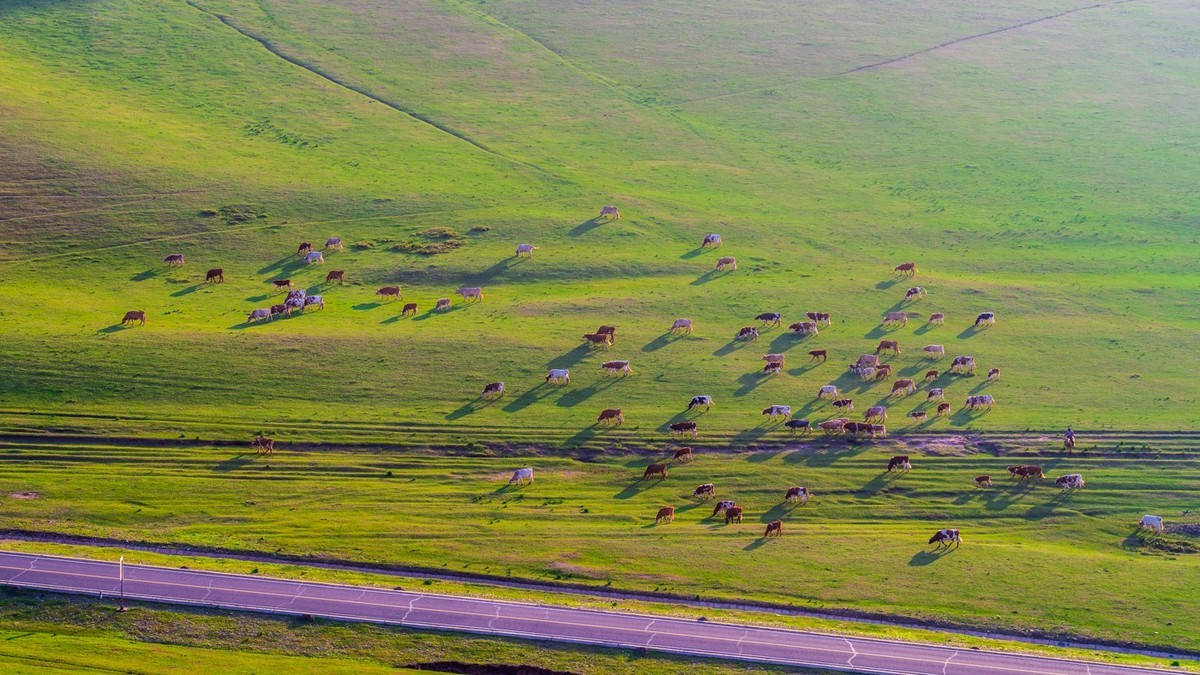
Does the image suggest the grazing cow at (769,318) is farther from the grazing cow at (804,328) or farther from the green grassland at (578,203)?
the green grassland at (578,203)

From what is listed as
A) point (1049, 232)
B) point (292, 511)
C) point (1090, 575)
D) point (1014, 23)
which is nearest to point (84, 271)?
point (292, 511)

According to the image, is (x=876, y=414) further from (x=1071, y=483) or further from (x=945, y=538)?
(x=945, y=538)

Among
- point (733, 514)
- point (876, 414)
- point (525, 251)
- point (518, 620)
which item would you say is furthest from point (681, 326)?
point (518, 620)

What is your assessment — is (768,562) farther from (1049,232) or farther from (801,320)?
(1049,232)

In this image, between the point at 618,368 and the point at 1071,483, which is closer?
the point at 1071,483

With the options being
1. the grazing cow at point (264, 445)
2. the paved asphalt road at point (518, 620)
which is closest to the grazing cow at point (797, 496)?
the paved asphalt road at point (518, 620)

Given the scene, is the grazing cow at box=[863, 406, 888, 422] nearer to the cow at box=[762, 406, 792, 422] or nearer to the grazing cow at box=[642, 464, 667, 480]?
the cow at box=[762, 406, 792, 422]
